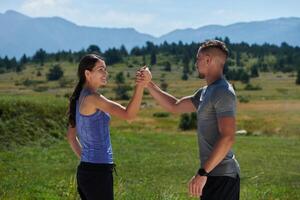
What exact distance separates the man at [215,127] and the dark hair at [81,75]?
3.32ft

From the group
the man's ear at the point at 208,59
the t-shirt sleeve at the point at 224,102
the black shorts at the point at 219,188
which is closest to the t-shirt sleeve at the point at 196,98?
the man's ear at the point at 208,59

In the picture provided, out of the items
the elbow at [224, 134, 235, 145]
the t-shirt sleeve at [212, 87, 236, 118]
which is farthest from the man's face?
the elbow at [224, 134, 235, 145]

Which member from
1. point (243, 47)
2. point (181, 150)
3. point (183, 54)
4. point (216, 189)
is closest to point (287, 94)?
point (181, 150)

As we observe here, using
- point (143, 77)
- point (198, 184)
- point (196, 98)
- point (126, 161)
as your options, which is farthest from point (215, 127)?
point (126, 161)

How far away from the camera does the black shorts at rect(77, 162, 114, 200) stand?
5.37 meters

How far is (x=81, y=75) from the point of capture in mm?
5617

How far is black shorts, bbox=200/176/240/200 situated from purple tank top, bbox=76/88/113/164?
0.95 m

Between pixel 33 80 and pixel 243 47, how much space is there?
80.4 metres

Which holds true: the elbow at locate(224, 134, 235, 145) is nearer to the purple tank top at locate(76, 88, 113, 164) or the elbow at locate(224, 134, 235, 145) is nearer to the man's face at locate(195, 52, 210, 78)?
the man's face at locate(195, 52, 210, 78)

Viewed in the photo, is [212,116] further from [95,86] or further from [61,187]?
[61,187]

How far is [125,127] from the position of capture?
136 ft

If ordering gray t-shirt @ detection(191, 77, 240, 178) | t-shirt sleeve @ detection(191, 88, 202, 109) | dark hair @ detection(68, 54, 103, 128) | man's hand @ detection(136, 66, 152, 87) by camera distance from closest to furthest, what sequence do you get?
gray t-shirt @ detection(191, 77, 240, 178) < dark hair @ detection(68, 54, 103, 128) < man's hand @ detection(136, 66, 152, 87) < t-shirt sleeve @ detection(191, 88, 202, 109)

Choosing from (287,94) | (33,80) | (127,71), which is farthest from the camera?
(127,71)

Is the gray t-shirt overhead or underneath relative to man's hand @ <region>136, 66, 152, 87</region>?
underneath
